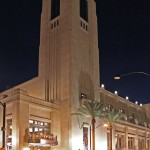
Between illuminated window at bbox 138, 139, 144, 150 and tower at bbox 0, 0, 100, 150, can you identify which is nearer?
tower at bbox 0, 0, 100, 150

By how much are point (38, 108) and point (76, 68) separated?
12.7m

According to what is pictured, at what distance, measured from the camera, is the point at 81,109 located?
63.2 meters

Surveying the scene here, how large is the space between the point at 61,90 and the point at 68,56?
273 inches

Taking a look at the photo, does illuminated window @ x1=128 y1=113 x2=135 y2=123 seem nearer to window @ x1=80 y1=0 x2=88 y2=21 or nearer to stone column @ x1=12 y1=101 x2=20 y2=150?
window @ x1=80 y1=0 x2=88 y2=21

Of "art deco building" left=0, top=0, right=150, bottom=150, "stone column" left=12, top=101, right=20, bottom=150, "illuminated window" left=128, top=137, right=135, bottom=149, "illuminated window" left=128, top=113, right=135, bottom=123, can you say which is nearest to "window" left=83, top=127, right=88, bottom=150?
"art deco building" left=0, top=0, right=150, bottom=150

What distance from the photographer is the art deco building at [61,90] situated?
54.4m

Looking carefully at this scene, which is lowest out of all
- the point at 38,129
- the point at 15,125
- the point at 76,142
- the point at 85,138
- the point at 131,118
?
the point at 76,142

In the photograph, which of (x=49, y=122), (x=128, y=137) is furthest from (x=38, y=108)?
(x=128, y=137)

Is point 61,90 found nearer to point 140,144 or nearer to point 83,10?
point 83,10

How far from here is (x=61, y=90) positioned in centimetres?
6419

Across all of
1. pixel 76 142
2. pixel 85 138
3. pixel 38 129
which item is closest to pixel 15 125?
pixel 38 129

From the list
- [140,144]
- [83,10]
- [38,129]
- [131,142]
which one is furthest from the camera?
[140,144]

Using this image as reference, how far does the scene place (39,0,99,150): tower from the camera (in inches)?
2482

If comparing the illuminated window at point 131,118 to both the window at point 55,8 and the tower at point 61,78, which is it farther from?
the window at point 55,8
